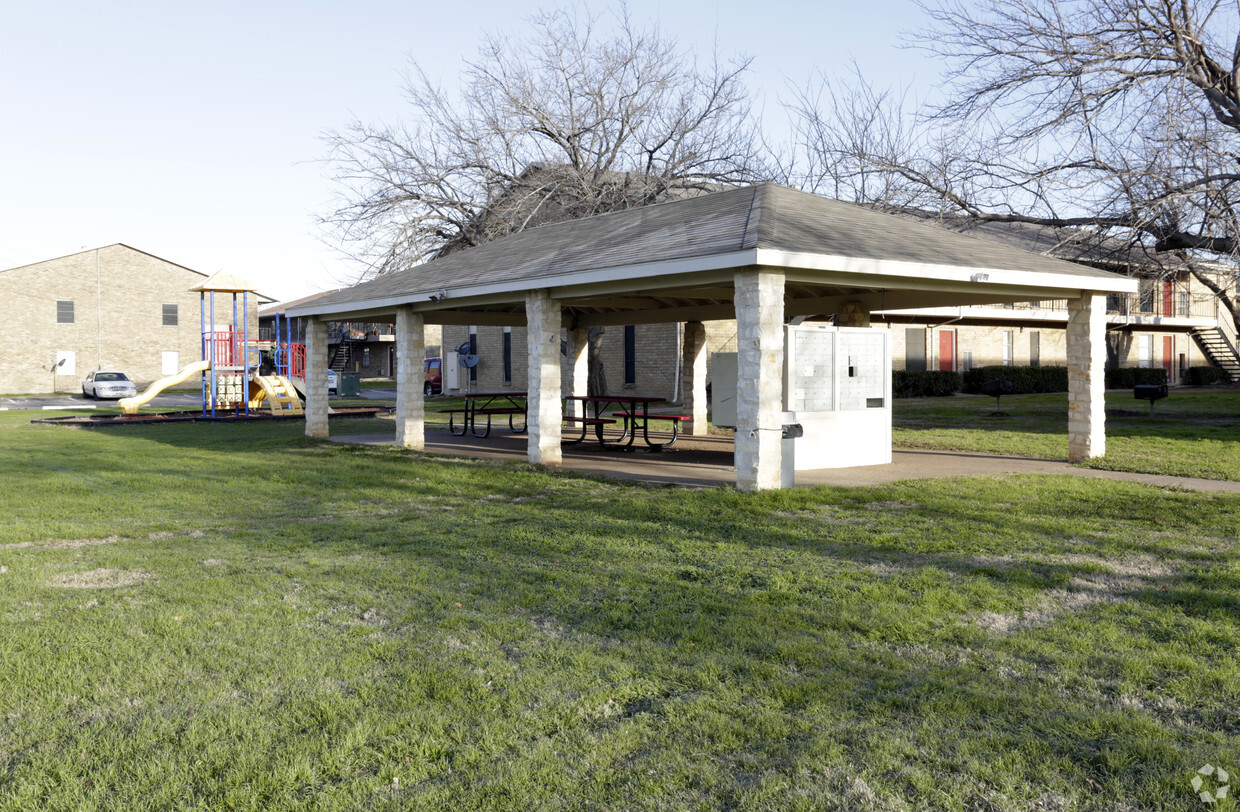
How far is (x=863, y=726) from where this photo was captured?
3947 mm

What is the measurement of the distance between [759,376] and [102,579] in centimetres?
640

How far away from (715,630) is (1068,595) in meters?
2.42

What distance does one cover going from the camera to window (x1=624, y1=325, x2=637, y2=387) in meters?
32.2

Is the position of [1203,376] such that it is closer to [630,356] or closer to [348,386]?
[630,356]

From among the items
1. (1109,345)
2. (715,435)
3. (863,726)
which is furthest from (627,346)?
(863,726)

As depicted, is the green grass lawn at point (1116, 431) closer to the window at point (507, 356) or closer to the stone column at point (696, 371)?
the stone column at point (696, 371)

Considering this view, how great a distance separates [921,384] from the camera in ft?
109

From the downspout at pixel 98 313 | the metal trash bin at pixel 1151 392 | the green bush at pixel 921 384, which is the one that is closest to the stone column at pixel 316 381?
the metal trash bin at pixel 1151 392

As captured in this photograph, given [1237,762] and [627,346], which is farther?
[627,346]

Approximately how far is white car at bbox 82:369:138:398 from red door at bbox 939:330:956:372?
32164mm

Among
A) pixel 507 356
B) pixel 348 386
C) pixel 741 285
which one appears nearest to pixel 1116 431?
pixel 741 285

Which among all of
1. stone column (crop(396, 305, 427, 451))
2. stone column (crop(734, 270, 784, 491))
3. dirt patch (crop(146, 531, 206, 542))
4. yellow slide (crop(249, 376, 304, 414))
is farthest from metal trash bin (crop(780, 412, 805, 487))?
yellow slide (crop(249, 376, 304, 414))

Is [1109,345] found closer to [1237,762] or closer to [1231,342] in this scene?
[1231,342]

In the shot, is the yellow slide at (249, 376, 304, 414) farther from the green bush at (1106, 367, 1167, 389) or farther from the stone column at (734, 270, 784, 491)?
the green bush at (1106, 367, 1167, 389)
